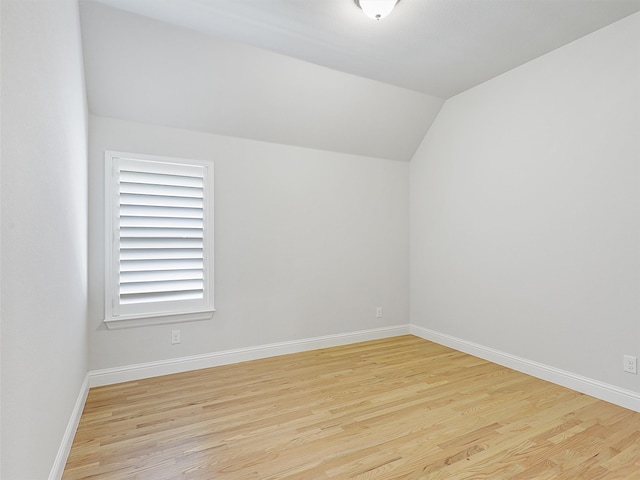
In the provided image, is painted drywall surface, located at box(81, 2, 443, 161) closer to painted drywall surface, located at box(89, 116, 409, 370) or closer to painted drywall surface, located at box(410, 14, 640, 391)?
painted drywall surface, located at box(89, 116, 409, 370)

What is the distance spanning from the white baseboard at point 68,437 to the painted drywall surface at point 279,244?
1.46 feet

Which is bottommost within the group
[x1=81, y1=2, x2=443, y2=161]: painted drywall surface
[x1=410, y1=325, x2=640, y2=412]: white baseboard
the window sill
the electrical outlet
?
[x1=410, y1=325, x2=640, y2=412]: white baseboard

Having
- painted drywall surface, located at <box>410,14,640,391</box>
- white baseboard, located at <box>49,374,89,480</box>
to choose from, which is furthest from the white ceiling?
white baseboard, located at <box>49,374,89,480</box>

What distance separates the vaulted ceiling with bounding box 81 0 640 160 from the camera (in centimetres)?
246

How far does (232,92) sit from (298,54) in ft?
2.24

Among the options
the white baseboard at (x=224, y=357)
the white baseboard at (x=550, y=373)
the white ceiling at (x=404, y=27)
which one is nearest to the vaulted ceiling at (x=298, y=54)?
the white ceiling at (x=404, y=27)

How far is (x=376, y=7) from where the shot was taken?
2.29 meters

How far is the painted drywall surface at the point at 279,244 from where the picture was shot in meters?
3.09

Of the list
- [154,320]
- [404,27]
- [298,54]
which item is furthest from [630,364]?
[154,320]

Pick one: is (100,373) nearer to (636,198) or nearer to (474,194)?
(474,194)

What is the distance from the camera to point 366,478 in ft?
5.97

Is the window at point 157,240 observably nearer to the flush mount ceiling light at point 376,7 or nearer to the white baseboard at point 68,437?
the white baseboard at point 68,437

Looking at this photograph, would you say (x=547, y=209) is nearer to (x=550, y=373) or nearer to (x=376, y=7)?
(x=550, y=373)

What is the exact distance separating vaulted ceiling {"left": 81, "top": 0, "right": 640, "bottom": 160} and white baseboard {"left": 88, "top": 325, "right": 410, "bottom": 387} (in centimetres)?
219
